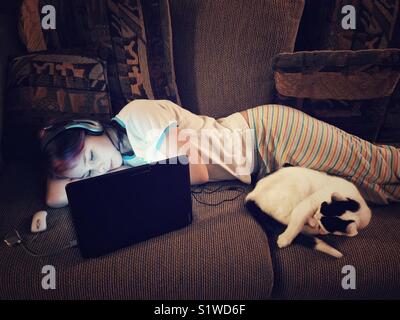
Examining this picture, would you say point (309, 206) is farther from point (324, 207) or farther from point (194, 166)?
point (194, 166)

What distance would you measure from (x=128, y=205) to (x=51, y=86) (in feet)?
1.97

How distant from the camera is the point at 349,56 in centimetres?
108

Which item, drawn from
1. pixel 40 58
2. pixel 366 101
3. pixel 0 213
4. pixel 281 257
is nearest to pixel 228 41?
pixel 366 101

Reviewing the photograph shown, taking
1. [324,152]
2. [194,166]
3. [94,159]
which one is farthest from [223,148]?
[94,159]

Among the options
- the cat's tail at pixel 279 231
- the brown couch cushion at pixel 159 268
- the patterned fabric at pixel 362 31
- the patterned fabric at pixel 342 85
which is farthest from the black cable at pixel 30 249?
the patterned fabric at pixel 362 31

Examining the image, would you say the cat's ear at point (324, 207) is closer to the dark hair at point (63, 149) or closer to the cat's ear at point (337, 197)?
the cat's ear at point (337, 197)

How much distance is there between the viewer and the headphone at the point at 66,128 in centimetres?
97

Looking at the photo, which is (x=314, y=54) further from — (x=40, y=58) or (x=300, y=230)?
(x=40, y=58)

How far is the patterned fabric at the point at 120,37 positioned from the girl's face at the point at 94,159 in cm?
31

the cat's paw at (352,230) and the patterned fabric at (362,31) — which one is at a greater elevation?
the patterned fabric at (362,31)

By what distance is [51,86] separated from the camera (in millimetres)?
1146

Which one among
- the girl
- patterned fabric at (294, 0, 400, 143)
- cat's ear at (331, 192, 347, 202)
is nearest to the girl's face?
the girl

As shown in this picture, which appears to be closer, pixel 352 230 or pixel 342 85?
pixel 352 230

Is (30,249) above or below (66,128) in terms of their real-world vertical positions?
below
